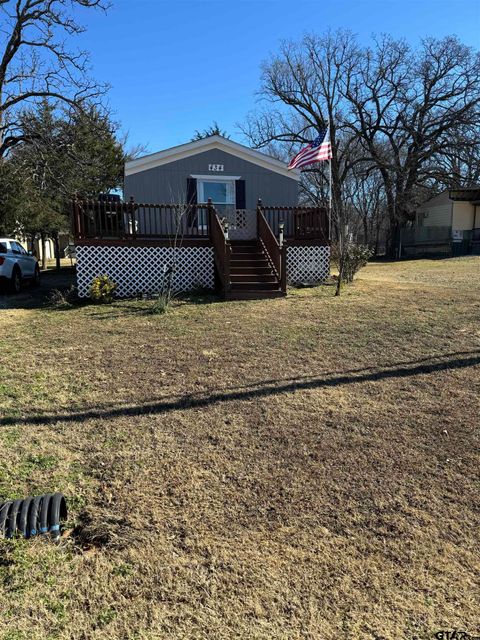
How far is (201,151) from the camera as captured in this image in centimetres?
1351

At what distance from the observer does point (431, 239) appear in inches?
1170

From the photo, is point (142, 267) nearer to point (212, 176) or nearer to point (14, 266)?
point (14, 266)

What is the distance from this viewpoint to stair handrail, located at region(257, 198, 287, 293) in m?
9.98

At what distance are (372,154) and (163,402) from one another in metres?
30.6

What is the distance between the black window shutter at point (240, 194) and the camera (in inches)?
552

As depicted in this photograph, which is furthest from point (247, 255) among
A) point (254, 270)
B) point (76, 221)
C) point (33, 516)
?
point (33, 516)

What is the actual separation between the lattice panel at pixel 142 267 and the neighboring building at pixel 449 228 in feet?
68.5

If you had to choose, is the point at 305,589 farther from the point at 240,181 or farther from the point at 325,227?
the point at 240,181

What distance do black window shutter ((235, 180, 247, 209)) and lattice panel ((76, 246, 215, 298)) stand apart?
340cm

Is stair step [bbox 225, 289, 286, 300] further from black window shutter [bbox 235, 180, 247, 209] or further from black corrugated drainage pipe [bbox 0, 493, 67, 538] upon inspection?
black corrugated drainage pipe [bbox 0, 493, 67, 538]

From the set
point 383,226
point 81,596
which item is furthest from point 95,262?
point 383,226

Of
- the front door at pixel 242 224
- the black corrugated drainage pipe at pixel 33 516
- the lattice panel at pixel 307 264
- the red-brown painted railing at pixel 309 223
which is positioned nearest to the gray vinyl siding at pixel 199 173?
the front door at pixel 242 224

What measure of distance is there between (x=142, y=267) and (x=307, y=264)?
14.4 feet

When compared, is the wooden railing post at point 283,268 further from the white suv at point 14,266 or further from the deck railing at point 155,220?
the white suv at point 14,266
